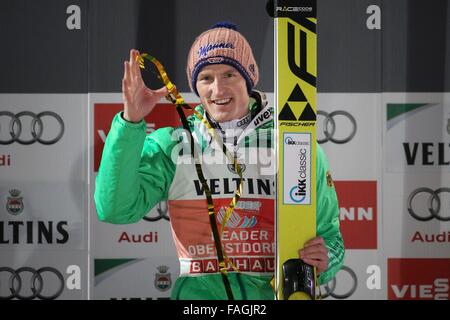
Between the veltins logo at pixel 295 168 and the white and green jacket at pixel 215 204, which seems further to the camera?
the white and green jacket at pixel 215 204

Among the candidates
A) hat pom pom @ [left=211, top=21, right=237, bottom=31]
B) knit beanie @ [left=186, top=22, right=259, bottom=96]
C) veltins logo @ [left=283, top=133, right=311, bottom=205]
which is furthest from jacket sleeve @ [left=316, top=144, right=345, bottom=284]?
hat pom pom @ [left=211, top=21, right=237, bottom=31]

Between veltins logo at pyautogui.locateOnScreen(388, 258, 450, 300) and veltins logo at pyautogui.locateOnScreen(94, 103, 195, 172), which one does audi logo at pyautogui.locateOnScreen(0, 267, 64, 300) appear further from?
veltins logo at pyautogui.locateOnScreen(388, 258, 450, 300)

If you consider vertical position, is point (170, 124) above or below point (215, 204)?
above

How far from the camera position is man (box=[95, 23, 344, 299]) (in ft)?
12.8

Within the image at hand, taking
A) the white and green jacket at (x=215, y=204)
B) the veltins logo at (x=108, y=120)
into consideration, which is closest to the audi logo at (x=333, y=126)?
the white and green jacket at (x=215, y=204)

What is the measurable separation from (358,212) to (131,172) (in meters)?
1.00

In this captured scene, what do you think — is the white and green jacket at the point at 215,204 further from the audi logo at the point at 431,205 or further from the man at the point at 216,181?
the audi logo at the point at 431,205

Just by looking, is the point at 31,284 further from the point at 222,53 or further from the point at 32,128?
the point at 222,53

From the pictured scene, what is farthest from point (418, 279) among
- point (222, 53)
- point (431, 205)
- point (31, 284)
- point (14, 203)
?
point (14, 203)

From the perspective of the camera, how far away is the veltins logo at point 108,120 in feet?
13.1

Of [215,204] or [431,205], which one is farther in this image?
[431,205]

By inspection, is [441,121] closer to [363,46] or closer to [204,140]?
[363,46]

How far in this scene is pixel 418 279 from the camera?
4027 mm

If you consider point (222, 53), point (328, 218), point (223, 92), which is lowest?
point (328, 218)
